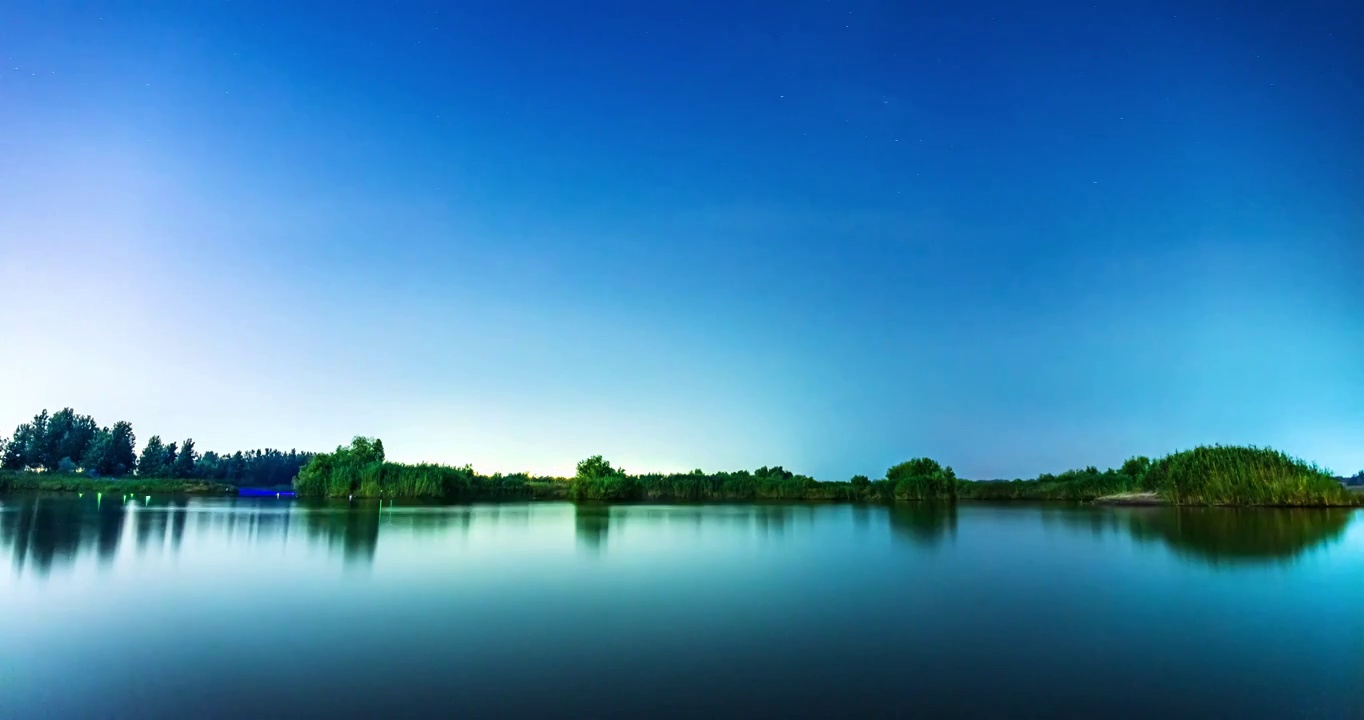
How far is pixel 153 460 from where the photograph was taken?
68562 mm

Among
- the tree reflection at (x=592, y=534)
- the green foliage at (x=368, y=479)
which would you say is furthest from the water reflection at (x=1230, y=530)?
the green foliage at (x=368, y=479)

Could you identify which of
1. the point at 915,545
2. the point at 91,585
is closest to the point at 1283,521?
the point at 915,545

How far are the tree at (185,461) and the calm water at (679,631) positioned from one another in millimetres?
65304

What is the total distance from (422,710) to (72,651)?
416cm

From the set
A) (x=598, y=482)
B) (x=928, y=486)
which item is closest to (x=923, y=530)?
(x=928, y=486)

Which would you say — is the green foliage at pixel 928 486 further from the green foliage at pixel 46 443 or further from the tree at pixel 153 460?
the green foliage at pixel 46 443

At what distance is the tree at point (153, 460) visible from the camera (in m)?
67.1

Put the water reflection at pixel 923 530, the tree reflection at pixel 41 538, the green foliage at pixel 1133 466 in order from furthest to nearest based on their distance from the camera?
the green foliage at pixel 1133 466 < the water reflection at pixel 923 530 < the tree reflection at pixel 41 538

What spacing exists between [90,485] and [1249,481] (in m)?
70.8

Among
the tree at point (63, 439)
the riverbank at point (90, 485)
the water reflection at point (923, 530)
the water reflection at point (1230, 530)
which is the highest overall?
the tree at point (63, 439)

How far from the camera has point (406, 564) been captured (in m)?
12.3

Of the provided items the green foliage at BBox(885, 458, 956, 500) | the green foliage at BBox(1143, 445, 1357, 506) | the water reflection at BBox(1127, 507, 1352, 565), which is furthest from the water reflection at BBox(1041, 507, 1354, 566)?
the green foliage at BBox(885, 458, 956, 500)

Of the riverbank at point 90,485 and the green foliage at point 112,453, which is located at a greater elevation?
the green foliage at point 112,453

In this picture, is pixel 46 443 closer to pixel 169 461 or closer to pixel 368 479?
pixel 169 461
